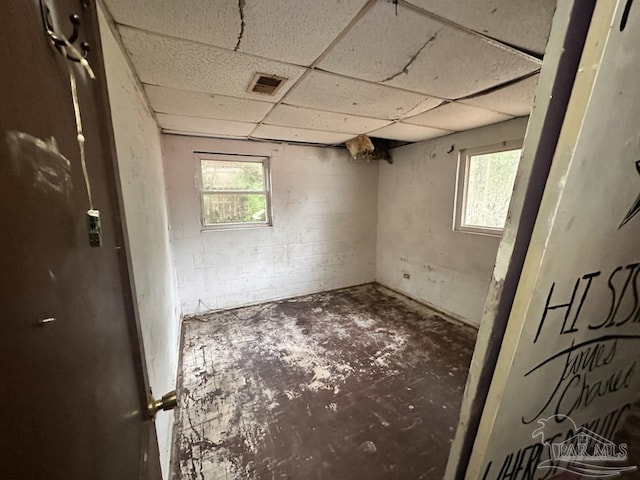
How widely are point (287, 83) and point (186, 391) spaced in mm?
2384

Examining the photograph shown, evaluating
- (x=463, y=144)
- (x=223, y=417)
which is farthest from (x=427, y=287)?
(x=223, y=417)

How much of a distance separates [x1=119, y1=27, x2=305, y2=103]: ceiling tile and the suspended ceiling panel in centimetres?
7

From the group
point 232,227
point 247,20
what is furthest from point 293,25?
point 232,227

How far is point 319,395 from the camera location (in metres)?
1.91

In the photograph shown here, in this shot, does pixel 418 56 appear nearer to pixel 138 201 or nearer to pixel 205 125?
pixel 138 201

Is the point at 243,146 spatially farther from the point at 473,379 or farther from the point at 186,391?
the point at 473,379

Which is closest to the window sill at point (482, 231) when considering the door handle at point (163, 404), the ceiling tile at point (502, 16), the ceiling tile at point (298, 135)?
the ceiling tile at point (298, 135)

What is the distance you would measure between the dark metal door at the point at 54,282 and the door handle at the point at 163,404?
147mm

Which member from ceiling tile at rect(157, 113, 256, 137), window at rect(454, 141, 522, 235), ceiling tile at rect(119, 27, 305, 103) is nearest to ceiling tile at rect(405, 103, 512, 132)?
window at rect(454, 141, 522, 235)

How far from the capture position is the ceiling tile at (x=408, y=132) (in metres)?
2.64

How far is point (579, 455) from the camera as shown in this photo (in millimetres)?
980

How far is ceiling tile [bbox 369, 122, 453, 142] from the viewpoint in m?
2.64

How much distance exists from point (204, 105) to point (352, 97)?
1.14 meters

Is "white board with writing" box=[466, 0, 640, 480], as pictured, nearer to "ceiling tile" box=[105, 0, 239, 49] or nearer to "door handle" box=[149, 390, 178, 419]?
"door handle" box=[149, 390, 178, 419]
